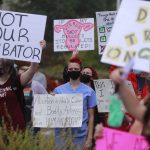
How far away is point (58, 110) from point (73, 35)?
2043 mm

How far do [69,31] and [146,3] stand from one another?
4.53m

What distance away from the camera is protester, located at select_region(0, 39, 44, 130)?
721cm

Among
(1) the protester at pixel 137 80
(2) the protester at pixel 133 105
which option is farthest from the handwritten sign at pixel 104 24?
(2) the protester at pixel 133 105

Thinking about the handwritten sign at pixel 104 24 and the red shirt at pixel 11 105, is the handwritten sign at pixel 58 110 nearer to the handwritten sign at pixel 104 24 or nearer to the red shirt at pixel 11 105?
the red shirt at pixel 11 105

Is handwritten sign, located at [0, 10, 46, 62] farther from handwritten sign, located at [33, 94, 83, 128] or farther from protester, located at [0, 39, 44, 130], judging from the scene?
handwritten sign, located at [33, 94, 83, 128]

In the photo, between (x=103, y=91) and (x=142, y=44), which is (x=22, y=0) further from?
(x=142, y=44)

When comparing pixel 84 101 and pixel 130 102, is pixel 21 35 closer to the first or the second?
pixel 84 101

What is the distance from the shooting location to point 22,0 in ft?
91.8

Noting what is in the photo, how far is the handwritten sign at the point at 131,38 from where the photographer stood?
15.5 feet

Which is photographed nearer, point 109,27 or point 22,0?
point 109,27

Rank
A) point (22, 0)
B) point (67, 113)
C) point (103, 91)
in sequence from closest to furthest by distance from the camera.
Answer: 1. point (67, 113)
2. point (103, 91)
3. point (22, 0)

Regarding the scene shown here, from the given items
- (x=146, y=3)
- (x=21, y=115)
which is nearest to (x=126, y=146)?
(x=146, y=3)

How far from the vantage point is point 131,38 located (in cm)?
484

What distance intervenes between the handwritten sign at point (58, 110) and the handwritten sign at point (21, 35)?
1.82 feet
